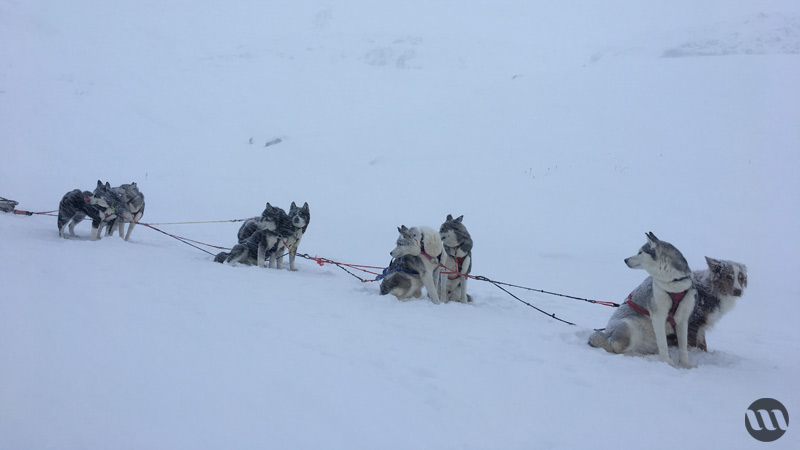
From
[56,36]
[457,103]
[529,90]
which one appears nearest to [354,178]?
[457,103]

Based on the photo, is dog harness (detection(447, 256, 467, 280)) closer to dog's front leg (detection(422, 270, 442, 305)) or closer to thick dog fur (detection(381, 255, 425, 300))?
dog's front leg (detection(422, 270, 442, 305))

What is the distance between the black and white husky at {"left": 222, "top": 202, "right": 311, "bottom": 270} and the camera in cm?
793

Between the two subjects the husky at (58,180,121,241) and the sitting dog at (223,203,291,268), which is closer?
the sitting dog at (223,203,291,268)

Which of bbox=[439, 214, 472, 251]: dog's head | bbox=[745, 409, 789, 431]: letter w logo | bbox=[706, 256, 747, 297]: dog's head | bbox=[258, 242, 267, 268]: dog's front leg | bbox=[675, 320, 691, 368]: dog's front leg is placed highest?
bbox=[439, 214, 472, 251]: dog's head

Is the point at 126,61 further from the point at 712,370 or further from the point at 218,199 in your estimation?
the point at 712,370

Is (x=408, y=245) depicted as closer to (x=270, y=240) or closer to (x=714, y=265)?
(x=270, y=240)

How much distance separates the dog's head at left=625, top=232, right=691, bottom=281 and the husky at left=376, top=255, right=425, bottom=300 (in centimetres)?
259

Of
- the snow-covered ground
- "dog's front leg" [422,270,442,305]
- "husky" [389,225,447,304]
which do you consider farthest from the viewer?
"dog's front leg" [422,270,442,305]

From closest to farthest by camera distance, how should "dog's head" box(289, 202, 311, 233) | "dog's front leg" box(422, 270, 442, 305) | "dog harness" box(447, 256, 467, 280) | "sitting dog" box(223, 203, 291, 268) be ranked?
"dog's front leg" box(422, 270, 442, 305), "dog harness" box(447, 256, 467, 280), "sitting dog" box(223, 203, 291, 268), "dog's head" box(289, 202, 311, 233)
